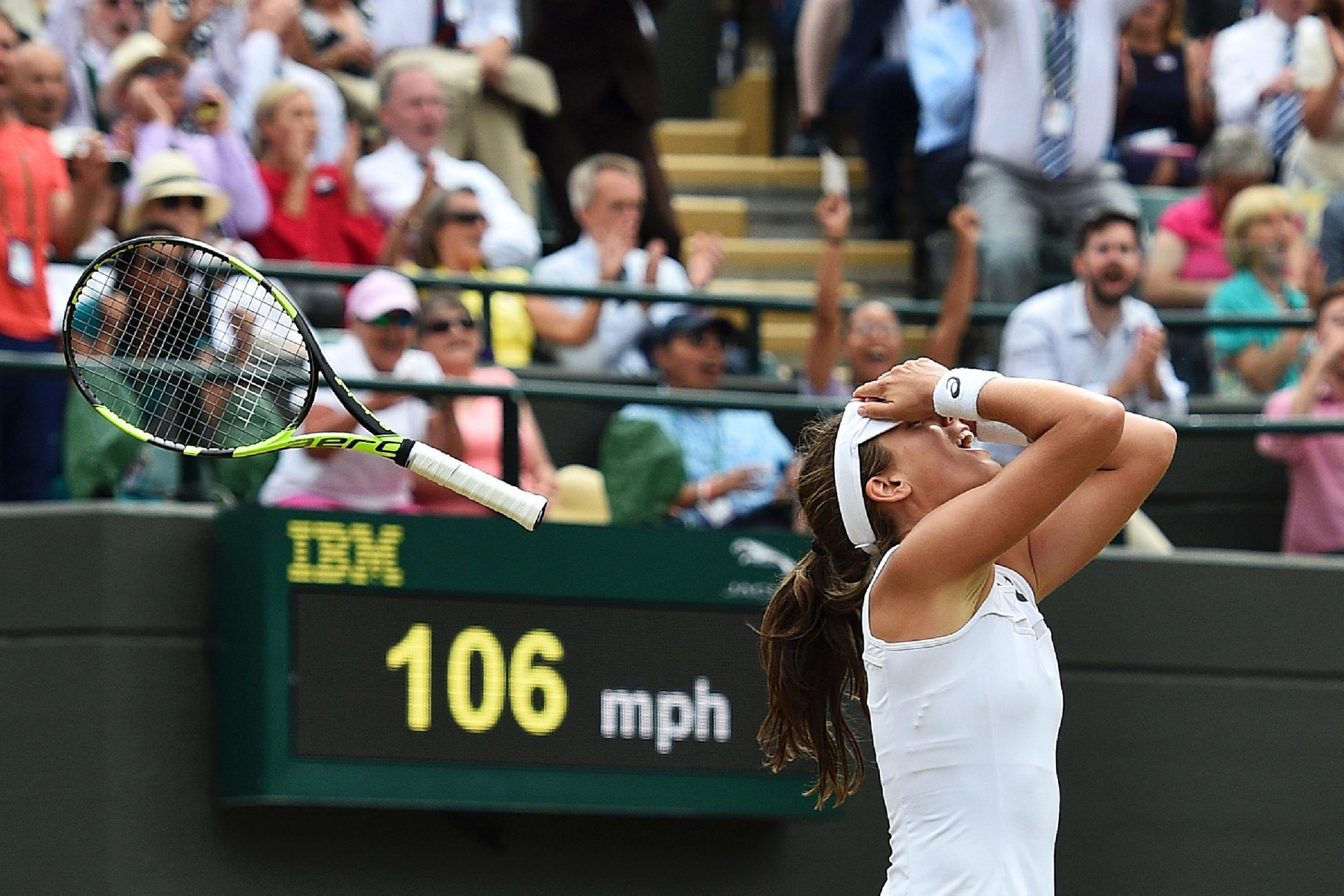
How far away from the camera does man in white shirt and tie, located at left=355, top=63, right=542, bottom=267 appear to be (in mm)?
8273

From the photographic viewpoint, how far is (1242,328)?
7773 millimetres

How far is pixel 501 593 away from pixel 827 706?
202 cm

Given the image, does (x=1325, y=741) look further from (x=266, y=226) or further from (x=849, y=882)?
(x=266, y=226)

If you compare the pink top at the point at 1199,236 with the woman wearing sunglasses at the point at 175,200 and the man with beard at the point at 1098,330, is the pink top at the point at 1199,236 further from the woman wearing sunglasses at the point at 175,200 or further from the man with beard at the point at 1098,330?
the woman wearing sunglasses at the point at 175,200

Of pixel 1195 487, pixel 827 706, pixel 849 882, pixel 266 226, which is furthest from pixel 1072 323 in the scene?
pixel 827 706

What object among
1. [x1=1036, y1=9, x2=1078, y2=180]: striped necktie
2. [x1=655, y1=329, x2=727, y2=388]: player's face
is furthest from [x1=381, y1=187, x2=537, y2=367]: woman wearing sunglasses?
[x1=1036, y1=9, x2=1078, y2=180]: striped necktie

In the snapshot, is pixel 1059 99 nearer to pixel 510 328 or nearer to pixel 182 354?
pixel 510 328

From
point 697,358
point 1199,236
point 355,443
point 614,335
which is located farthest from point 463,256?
point 355,443

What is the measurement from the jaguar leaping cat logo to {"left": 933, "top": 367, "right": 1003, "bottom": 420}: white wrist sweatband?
2781 millimetres

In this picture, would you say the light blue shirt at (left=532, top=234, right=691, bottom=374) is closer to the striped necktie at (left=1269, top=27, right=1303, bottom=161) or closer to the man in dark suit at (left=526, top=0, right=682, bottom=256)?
the man in dark suit at (left=526, top=0, right=682, bottom=256)

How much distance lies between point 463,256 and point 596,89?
77.4 inches

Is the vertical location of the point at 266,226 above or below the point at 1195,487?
above

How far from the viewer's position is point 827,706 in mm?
4125

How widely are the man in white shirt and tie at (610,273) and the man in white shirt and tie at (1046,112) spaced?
52.0 inches
